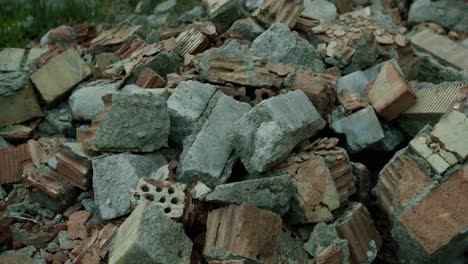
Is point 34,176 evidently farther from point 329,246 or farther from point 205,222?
point 329,246

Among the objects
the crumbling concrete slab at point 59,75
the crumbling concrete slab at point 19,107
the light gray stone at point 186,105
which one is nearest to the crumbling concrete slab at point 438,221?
the light gray stone at point 186,105

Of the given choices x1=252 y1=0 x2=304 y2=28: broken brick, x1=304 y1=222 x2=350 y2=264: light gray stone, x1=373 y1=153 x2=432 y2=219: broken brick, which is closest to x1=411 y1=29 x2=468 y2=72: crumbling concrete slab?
x1=252 y1=0 x2=304 y2=28: broken brick

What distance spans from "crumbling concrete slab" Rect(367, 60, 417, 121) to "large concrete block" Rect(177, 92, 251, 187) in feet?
3.40

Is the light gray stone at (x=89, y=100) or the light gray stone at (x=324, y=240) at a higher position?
the light gray stone at (x=89, y=100)

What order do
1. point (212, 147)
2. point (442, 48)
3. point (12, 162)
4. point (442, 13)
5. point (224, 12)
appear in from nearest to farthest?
point (212, 147) → point (12, 162) → point (224, 12) → point (442, 48) → point (442, 13)

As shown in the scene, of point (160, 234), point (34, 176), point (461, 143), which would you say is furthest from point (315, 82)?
point (34, 176)

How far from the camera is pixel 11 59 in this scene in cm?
518

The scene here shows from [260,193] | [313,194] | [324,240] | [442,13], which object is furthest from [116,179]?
[442,13]

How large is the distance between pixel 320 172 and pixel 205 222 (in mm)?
806

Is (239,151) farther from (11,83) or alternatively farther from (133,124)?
(11,83)

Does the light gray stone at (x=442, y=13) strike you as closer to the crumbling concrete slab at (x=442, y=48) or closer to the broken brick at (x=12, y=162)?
the crumbling concrete slab at (x=442, y=48)

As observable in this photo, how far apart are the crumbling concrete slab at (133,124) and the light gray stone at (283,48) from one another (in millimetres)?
1159

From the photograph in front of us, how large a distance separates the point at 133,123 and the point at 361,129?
166 cm

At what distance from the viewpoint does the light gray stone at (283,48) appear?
4.46 metres
